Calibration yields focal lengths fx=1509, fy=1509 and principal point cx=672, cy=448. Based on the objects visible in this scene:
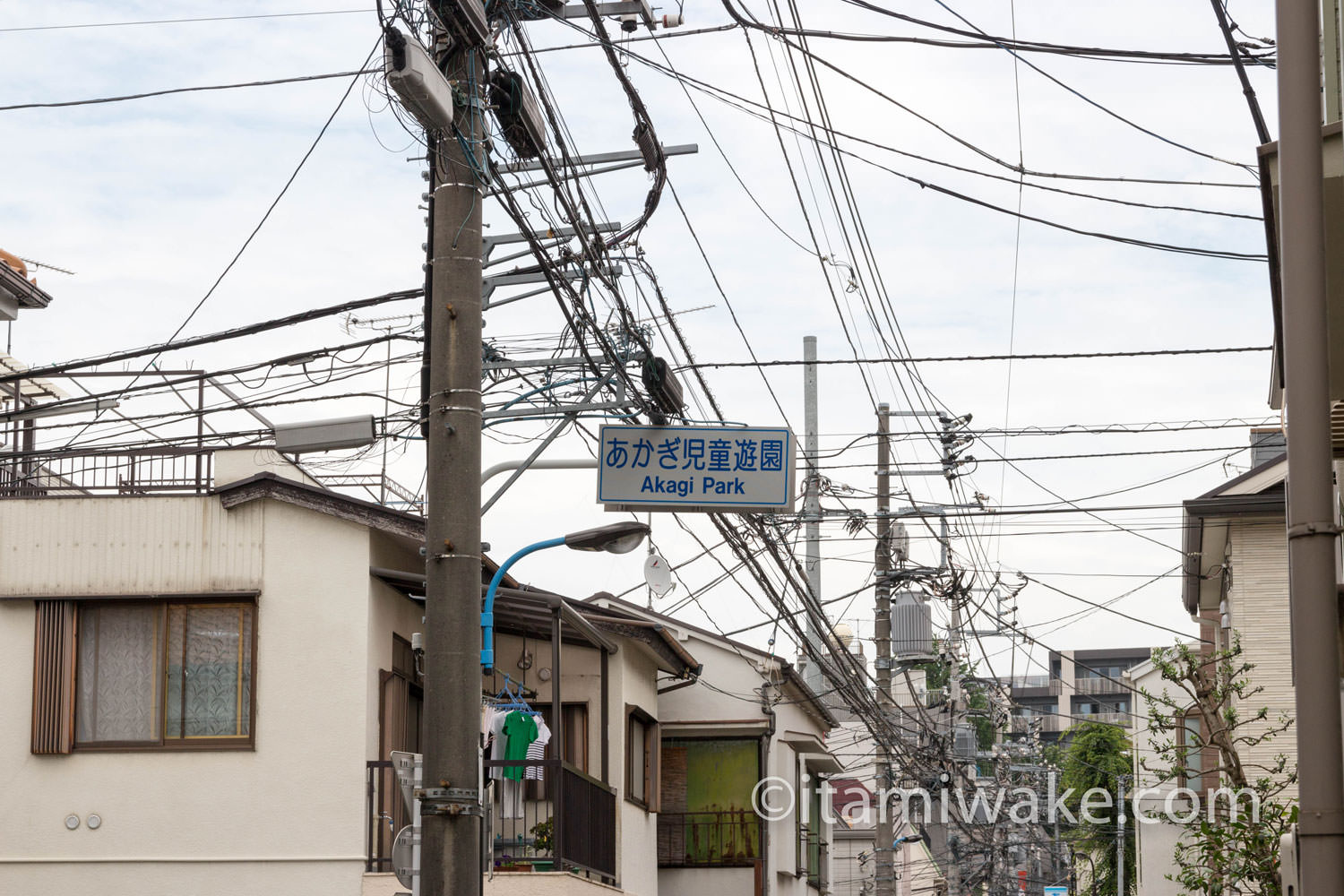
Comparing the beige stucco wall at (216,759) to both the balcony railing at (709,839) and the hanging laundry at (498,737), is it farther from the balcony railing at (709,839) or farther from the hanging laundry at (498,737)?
the balcony railing at (709,839)

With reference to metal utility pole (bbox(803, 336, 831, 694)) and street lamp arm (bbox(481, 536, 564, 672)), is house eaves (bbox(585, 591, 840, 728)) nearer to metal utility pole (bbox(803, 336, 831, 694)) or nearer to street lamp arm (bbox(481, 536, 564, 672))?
metal utility pole (bbox(803, 336, 831, 694))

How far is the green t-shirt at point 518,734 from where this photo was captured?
58.3 feet

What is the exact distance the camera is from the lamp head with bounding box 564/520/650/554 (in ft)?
39.7

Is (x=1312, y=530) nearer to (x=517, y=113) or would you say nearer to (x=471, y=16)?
(x=471, y=16)

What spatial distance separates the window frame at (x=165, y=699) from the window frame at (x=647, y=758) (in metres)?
7.56

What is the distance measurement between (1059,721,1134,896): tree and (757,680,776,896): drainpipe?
32.8 meters

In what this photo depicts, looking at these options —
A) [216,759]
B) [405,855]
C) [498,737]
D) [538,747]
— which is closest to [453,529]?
[405,855]

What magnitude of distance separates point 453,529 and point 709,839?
19.9 metres

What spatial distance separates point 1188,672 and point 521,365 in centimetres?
945

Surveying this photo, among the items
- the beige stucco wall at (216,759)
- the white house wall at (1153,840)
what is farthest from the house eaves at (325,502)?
the white house wall at (1153,840)

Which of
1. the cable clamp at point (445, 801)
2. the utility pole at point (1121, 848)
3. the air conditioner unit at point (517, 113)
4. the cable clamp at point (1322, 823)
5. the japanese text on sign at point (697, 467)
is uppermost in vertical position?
the air conditioner unit at point (517, 113)

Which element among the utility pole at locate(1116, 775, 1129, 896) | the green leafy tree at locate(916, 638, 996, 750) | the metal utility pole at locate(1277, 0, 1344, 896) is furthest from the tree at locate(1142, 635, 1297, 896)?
the utility pole at locate(1116, 775, 1129, 896)

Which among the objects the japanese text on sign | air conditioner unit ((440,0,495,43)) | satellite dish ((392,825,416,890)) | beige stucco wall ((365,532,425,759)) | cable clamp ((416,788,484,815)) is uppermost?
air conditioner unit ((440,0,495,43))

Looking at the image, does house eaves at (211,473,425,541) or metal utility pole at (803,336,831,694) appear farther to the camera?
metal utility pole at (803,336,831,694)
